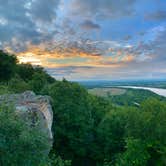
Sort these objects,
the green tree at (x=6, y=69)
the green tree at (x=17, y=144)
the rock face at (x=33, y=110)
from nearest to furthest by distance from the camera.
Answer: the green tree at (x=17, y=144), the rock face at (x=33, y=110), the green tree at (x=6, y=69)

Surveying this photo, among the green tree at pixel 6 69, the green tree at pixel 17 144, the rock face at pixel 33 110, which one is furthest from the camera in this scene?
the green tree at pixel 6 69

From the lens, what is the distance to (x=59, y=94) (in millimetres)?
34188

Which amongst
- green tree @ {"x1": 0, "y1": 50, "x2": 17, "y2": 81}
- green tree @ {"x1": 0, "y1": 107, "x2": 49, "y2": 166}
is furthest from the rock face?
green tree @ {"x1": 0, "y1": 50, "x2": 17, "y2": 81}

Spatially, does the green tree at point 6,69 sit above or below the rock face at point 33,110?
above

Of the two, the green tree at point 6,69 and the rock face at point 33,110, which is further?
the green tree at point 6,69

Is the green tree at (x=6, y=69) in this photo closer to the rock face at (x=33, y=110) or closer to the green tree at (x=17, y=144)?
the rock face at (x=33, y=110)

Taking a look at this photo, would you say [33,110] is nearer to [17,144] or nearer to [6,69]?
[17,144]

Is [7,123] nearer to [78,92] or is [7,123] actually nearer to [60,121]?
[60,121]

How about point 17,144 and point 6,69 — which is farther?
point 6,69

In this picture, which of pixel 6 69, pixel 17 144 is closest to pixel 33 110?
pixel 17 144

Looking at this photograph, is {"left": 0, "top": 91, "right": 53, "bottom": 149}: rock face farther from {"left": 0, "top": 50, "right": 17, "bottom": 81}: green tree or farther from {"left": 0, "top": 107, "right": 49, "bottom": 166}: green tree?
{"left": 0, "top": 50, "right": 17, "bottom": 81}: green tree

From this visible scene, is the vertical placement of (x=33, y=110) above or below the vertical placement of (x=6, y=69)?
below

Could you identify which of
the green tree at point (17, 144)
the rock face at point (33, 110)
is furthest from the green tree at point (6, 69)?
the green tree at point (17, 144)

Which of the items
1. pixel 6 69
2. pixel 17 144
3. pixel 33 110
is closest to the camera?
pixel 17 144
